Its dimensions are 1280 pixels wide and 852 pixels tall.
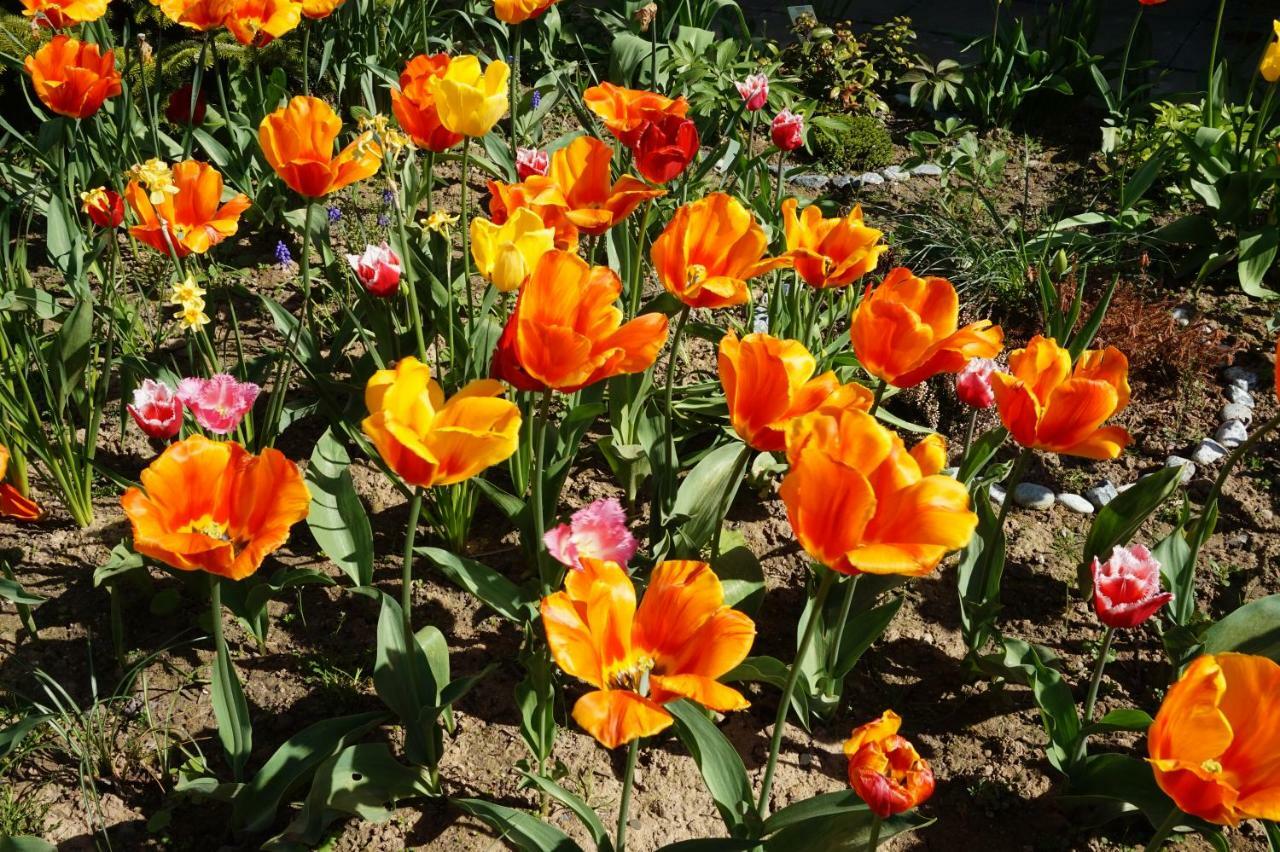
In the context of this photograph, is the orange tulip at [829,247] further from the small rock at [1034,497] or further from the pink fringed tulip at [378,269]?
the small rock at [1034,497]

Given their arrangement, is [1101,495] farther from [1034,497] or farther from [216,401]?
[216,401]

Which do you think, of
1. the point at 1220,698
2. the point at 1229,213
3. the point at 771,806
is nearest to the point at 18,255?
the point at 771,806

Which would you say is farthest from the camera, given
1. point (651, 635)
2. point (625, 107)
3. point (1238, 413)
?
point (1238, 413)

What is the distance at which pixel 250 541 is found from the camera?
149 cm

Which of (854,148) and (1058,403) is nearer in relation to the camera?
(1058,403)

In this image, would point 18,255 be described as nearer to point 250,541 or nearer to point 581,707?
point 250,541

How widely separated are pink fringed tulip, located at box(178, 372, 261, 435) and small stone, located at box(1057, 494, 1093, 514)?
1.83 m

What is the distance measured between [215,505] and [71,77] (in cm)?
123

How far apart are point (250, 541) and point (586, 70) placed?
336cm

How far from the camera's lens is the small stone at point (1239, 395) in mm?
2986

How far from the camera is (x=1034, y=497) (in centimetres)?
267

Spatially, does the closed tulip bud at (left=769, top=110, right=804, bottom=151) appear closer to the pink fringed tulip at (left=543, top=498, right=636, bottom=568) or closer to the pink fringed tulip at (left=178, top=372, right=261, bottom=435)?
the pink fringed tulip at (left=543, top=498, right=636, bottom=568)

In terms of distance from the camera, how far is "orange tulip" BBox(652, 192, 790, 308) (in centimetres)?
180

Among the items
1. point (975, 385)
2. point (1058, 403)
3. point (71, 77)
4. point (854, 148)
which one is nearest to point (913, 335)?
point (1058, 403)
